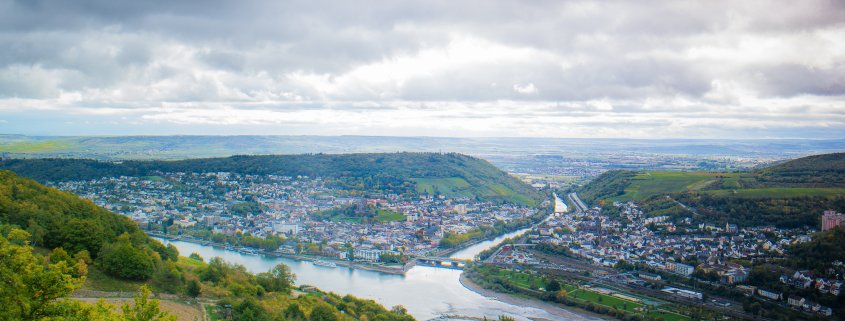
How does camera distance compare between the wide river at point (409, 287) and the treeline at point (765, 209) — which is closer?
the wide river at point (409, 287)

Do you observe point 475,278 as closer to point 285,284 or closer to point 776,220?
point 285,284

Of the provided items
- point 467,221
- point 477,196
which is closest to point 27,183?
point 467,221

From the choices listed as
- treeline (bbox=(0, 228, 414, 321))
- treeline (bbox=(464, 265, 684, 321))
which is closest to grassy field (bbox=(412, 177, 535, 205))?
treeline (bbox=(464, 265, 684, 321))

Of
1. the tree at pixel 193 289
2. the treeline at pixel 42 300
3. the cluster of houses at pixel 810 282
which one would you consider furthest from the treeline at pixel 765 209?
the treeline at pixel 42 300

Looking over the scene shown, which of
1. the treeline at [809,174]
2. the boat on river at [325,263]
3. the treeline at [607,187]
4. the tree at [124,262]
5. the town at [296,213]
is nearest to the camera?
the tree at [124,262]

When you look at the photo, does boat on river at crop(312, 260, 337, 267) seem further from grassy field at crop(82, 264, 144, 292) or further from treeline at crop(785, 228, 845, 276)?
treeline at crop(785, 228, 845, 276)

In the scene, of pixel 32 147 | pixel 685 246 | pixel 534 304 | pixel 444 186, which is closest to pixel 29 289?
pixel 534 304

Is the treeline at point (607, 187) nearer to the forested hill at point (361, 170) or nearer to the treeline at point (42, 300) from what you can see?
the forested hill at point (361, 170)
